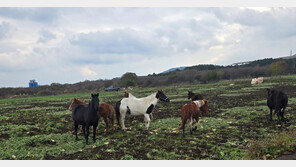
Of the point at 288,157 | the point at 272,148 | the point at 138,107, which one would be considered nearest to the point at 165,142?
the point at 138,107

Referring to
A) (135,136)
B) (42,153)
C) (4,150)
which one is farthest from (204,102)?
(4,150)

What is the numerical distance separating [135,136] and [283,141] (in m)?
6.74

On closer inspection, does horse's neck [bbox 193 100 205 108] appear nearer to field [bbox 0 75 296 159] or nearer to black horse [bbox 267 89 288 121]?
field [bbox 0 75 296 159]

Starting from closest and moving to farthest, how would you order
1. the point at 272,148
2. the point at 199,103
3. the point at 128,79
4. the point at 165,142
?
1. the point at 272,148
2. the point at 165,142
3. the point at 199,103
4. the point at 128,79

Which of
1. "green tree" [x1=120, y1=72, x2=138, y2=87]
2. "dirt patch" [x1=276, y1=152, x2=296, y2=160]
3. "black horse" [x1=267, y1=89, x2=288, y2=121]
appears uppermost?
"green tree" [x1=120, y1=72, x2=138, y2=87]

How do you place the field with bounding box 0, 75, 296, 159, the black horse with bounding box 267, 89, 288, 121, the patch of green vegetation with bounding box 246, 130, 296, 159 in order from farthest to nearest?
the black horse with bounding box 267, 89, 288, 121 < the field with bounding box 0, 75, 296, 159 < the patch of green vegetation with bounding box 246, 130, 296, 159

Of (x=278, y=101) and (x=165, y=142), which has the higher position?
(x=278, y=101)

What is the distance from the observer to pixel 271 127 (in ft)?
42.1

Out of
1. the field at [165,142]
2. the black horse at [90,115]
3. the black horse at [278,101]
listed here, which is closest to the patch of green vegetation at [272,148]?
the field at [165,142]

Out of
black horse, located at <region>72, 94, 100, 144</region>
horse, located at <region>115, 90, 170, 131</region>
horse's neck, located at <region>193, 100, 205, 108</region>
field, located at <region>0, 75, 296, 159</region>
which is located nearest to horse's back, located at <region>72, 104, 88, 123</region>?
black horse, located at <region>72, 94, 100, 144</region>

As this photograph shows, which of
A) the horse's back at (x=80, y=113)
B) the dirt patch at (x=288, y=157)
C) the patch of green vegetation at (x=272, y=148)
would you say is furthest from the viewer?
the horse's back at (x=80, y=113)

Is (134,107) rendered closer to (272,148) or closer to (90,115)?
(90,115)

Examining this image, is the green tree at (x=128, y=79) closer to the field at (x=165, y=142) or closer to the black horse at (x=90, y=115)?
the field at (x=165, y=142)

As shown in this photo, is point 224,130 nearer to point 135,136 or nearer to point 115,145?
point 135,136
